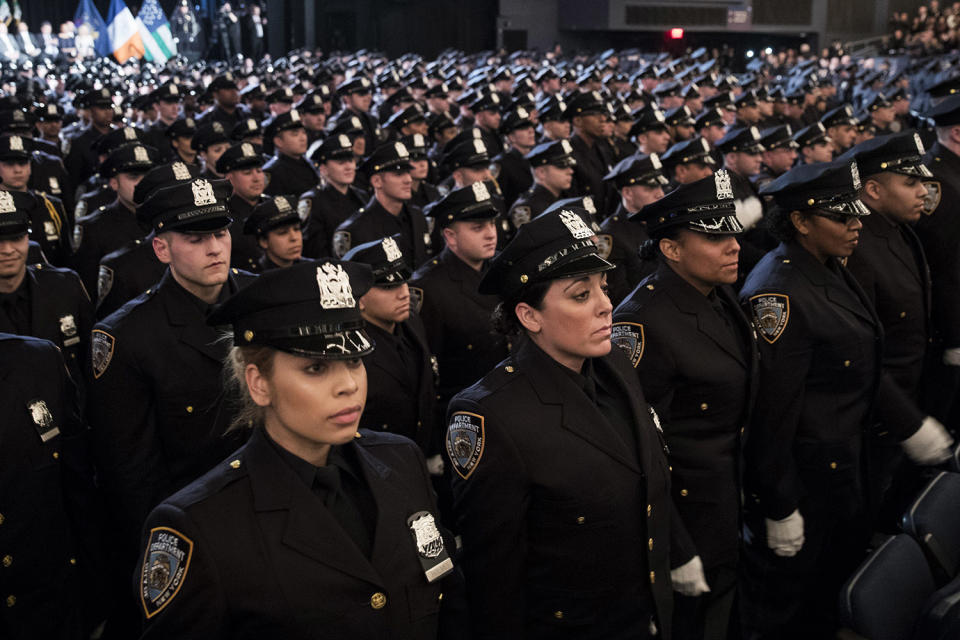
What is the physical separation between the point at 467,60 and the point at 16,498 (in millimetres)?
23386

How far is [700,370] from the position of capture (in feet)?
10.00

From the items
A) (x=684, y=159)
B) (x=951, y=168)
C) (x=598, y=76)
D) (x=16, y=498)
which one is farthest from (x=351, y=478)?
(x=598, y=76)

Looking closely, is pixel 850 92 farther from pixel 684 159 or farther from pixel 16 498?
pixel 16 498

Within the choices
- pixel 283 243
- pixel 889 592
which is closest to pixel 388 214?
pixel 283 243

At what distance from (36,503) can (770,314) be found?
2.71 meters

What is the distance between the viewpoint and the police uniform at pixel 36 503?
281cm

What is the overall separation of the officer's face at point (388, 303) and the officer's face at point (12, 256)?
1540 millimetres

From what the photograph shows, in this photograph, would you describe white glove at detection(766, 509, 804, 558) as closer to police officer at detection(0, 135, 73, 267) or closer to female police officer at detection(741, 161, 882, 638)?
female police officer at detection(741, 161, 882, 638)

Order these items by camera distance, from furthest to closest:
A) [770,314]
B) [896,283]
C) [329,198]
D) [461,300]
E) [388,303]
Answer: [329,198] → [461,300] → [896,283] → [388,303] → [770,314]

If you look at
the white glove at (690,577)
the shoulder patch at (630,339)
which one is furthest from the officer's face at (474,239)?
the white glove at (690,577)

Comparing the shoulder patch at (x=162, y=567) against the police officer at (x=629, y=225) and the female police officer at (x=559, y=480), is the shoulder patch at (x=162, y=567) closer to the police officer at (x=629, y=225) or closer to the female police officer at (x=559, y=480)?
the female police officer at (x=559, y=480)

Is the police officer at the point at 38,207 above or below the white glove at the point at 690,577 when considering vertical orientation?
above

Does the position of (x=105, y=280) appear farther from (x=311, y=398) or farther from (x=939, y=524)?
(x=939, y=524)

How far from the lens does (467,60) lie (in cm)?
2483
